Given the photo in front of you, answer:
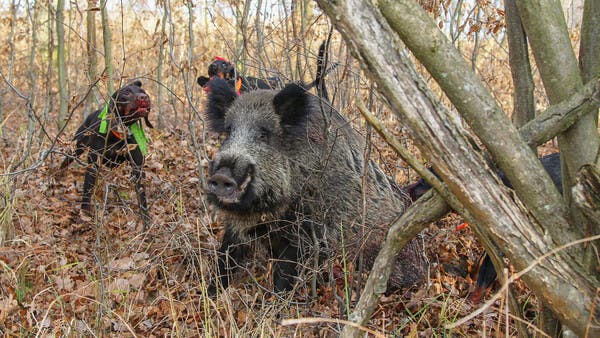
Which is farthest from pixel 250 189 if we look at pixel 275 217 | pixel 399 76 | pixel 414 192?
pixel 399 76

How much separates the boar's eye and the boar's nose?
59cm

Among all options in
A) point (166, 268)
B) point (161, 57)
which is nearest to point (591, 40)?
point (166, 268)

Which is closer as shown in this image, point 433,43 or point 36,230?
point 433,43

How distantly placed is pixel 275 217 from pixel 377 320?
1.27m

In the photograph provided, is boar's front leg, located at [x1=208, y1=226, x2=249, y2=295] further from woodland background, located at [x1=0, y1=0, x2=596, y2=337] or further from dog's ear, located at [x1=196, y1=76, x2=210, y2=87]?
dog's ear, located at [x1=196, y1=76, x2=210, y2=87]

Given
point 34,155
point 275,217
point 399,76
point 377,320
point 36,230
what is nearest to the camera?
point 399,76

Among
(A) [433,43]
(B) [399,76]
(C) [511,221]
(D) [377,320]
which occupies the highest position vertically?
(A) [433,43]

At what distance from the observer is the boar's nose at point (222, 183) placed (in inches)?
163

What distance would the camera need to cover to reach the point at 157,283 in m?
4.49

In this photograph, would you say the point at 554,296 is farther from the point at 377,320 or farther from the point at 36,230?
the point at 36,230

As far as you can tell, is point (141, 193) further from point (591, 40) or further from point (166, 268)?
point (591, 40)

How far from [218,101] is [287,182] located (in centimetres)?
103

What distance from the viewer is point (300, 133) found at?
4.82 m

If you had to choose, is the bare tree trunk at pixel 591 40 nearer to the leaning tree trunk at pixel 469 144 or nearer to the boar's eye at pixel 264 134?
A: the leaning tree trunk at pixel 469 144
